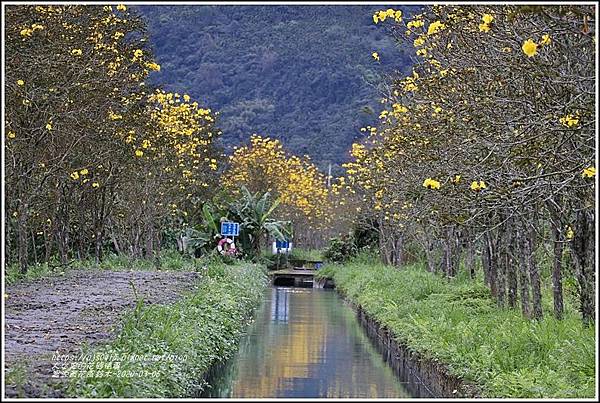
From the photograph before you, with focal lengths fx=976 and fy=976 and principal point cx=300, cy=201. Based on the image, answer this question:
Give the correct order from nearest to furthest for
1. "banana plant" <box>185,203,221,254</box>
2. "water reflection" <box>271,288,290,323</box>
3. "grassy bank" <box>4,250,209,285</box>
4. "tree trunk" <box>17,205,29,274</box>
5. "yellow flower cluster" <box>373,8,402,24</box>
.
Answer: "yellow flower cluster" <box>373,8,402,24</box>, "tree trunk" <box>17,205,29,274</box>, "grassy bank" <box>4,250,209,285</box>, "water reflection" <box>271,288,290,323</box>, "banana plant" <box>185,203,221,254</box>

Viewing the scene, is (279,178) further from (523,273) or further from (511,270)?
(523,273)

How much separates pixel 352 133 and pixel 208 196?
42.2 m

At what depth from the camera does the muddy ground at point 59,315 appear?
8.55 meters

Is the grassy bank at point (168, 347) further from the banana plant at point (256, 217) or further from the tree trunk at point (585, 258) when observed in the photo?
the banana plant at point (256, 217)

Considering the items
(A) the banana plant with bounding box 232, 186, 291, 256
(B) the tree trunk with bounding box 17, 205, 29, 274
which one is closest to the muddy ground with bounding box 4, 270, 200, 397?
(B) the tree trunk with bounding box 17, 205, 29, 274

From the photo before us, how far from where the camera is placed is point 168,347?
11.5 m

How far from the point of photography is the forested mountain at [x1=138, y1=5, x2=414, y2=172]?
83312 millimetres

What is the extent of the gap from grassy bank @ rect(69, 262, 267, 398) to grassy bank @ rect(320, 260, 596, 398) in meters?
3.24

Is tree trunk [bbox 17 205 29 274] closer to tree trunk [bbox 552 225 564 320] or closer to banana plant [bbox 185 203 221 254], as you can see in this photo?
tree trunk [bbox 552 225 564 320]

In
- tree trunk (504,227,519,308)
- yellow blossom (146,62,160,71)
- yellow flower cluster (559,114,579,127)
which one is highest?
yellow blossom (146,62,160,71)

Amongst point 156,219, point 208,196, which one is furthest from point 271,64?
point 156,219

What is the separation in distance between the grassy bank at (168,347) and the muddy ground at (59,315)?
319 millimetres

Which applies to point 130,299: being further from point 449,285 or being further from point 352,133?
point 352,133

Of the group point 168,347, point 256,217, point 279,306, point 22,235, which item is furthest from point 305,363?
point 256,217
